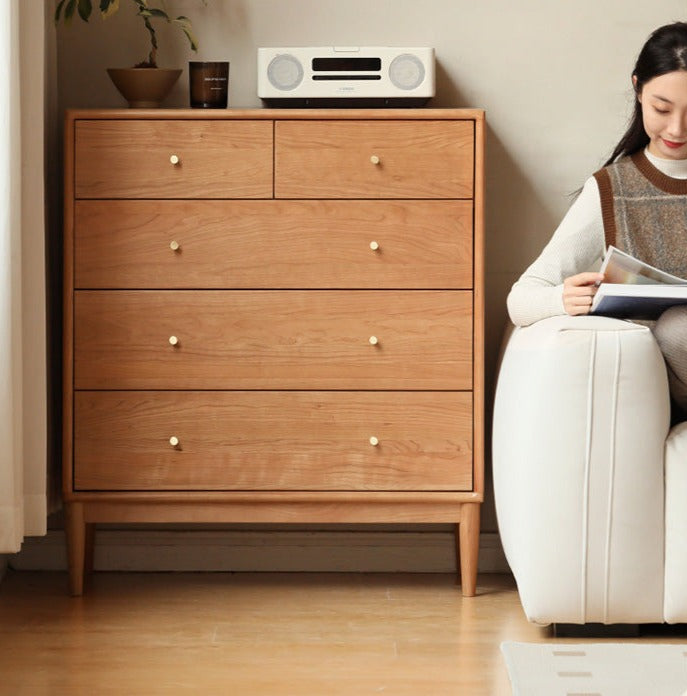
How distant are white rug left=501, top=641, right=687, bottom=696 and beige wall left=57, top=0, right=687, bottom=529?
2.78 ft

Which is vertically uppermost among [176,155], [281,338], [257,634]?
[176,155]

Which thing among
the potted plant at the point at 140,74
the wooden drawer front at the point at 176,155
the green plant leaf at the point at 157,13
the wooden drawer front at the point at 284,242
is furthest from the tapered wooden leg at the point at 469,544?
the green plant leaf at the point at 157,13

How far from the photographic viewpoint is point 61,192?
8.03 ft

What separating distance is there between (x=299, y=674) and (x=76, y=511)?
2.28ft

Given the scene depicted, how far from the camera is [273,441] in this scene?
2.26 metres

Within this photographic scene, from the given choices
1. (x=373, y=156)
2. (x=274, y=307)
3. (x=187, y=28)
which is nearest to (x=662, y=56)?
(x=373, y=156)

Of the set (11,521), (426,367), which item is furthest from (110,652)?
(426,367)

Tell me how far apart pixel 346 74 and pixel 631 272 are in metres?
0.79

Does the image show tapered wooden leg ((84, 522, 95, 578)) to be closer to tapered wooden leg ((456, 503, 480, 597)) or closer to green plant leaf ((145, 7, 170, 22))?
tapered wooden leg ((456, 503, 480, 597))

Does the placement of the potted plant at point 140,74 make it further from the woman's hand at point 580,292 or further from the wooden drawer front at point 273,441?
the woman's hand at point 580,292

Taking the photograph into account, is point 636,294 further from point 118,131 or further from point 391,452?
point 118,131

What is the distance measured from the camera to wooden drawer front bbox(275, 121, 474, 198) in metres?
2.24

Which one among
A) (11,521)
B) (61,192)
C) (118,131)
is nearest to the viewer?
(11,521)

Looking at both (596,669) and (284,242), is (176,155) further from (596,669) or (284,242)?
(596,669)
